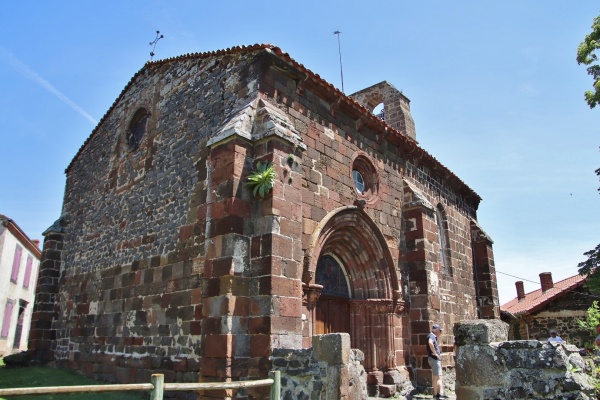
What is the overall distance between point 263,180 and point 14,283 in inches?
846

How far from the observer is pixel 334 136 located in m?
9.86

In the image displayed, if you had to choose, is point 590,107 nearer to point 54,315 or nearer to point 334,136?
point 334,136

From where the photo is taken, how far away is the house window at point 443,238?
44.8ft

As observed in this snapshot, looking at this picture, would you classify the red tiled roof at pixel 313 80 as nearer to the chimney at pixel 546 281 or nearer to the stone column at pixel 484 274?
the stone column at pixel 484 274

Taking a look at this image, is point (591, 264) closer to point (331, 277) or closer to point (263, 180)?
point (331, 277)

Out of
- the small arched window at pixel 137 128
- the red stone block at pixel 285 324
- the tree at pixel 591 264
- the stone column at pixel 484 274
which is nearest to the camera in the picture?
the red stone block at pixel 285 324

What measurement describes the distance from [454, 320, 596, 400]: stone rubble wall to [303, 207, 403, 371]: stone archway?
482cm

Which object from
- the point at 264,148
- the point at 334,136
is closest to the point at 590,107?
the point at 334,136

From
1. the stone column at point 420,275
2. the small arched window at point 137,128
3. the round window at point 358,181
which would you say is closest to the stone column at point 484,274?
the stone column at point 420,275

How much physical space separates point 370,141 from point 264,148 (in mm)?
4248

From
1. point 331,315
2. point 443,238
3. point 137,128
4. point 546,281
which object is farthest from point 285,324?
point 546,281

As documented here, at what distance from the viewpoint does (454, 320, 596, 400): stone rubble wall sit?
420 centimetres

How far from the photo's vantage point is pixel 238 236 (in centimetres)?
719

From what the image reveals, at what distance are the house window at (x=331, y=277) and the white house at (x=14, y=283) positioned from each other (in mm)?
18359
